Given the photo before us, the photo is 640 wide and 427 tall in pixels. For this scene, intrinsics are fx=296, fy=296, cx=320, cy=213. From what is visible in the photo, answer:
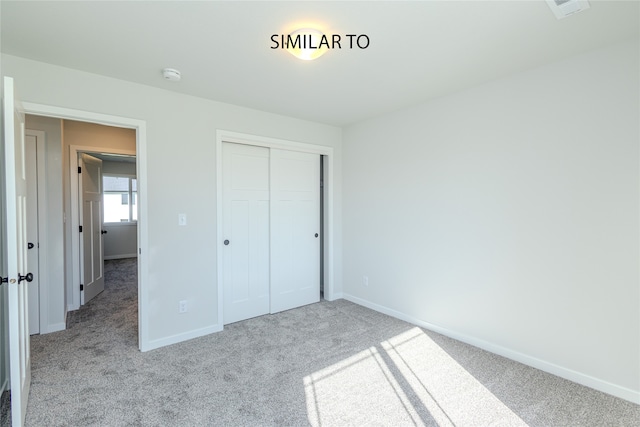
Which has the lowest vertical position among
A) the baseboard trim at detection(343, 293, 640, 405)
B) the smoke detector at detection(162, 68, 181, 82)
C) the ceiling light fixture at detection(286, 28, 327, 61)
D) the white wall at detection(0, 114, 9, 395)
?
the baseboard trim at detection(343, 293, 640, 405)

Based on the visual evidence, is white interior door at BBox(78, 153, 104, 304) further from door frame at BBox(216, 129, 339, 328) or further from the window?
the window

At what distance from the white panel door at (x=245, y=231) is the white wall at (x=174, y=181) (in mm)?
230

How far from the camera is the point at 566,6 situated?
1.65 metres

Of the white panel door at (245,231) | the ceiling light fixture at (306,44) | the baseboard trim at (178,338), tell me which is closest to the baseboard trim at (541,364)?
the white panel door at (245,231)

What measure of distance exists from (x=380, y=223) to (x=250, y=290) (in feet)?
5.88

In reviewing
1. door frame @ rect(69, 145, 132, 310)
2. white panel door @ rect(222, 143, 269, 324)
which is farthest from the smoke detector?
door frame @ rect(69, 145, 132, 310)

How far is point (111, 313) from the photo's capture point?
367cm

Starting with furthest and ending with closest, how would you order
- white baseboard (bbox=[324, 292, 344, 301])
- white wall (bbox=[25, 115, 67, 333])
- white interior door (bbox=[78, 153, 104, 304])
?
white baseboard (bbox=[324, 292, 344, 301])
white interior door (bbox=[78, 153, 104, 304])
white wall (bbox=[25, 115, 67, 333])

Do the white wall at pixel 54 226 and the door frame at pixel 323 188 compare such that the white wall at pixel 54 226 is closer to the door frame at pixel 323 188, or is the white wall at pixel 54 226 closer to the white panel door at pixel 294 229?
the door frame at pixel 323 188

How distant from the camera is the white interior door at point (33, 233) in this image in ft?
9.98

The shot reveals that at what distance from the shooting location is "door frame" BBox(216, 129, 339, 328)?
3170mm

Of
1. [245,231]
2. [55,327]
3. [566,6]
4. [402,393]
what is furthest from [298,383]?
[566,6]

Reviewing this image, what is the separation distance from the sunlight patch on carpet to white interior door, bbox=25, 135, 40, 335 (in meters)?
2.97

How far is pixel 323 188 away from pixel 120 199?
6.22m
